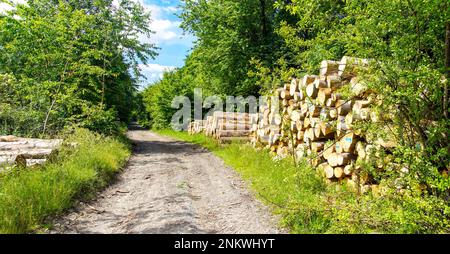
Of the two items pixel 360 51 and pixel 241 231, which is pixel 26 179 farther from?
pixel 360 51

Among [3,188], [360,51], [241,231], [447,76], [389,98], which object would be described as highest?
[360,51]

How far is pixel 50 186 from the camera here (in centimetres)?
574

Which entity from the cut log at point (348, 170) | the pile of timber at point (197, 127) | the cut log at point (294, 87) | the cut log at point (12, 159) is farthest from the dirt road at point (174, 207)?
the pile of timber at point (197, 127)

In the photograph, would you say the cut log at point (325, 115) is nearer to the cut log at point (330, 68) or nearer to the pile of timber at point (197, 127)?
the cut log at point (330, 68)

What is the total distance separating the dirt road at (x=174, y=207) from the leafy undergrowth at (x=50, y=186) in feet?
1.02

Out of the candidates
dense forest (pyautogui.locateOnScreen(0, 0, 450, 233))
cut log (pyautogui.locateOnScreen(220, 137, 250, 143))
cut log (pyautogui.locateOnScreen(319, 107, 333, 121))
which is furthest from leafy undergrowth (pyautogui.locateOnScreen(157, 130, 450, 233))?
cut log (pyautogui.locateOnScreen(220, 137, 250, 143))

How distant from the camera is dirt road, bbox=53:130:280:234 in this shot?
4.92 m

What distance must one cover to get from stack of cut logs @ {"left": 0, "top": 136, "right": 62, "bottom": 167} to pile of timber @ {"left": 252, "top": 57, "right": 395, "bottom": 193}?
6.00 meters

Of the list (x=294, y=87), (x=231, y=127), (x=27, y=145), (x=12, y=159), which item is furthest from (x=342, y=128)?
(x=231, y=127)

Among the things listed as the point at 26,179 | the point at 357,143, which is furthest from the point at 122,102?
the point at 357,143

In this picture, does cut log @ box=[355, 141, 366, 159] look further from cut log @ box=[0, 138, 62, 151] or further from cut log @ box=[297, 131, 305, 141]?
cut log @ box=[0, 138, 62, 151]

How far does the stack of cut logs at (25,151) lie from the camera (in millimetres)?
6586

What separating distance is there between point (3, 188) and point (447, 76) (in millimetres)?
6993

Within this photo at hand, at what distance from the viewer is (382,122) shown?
4.75 meters
